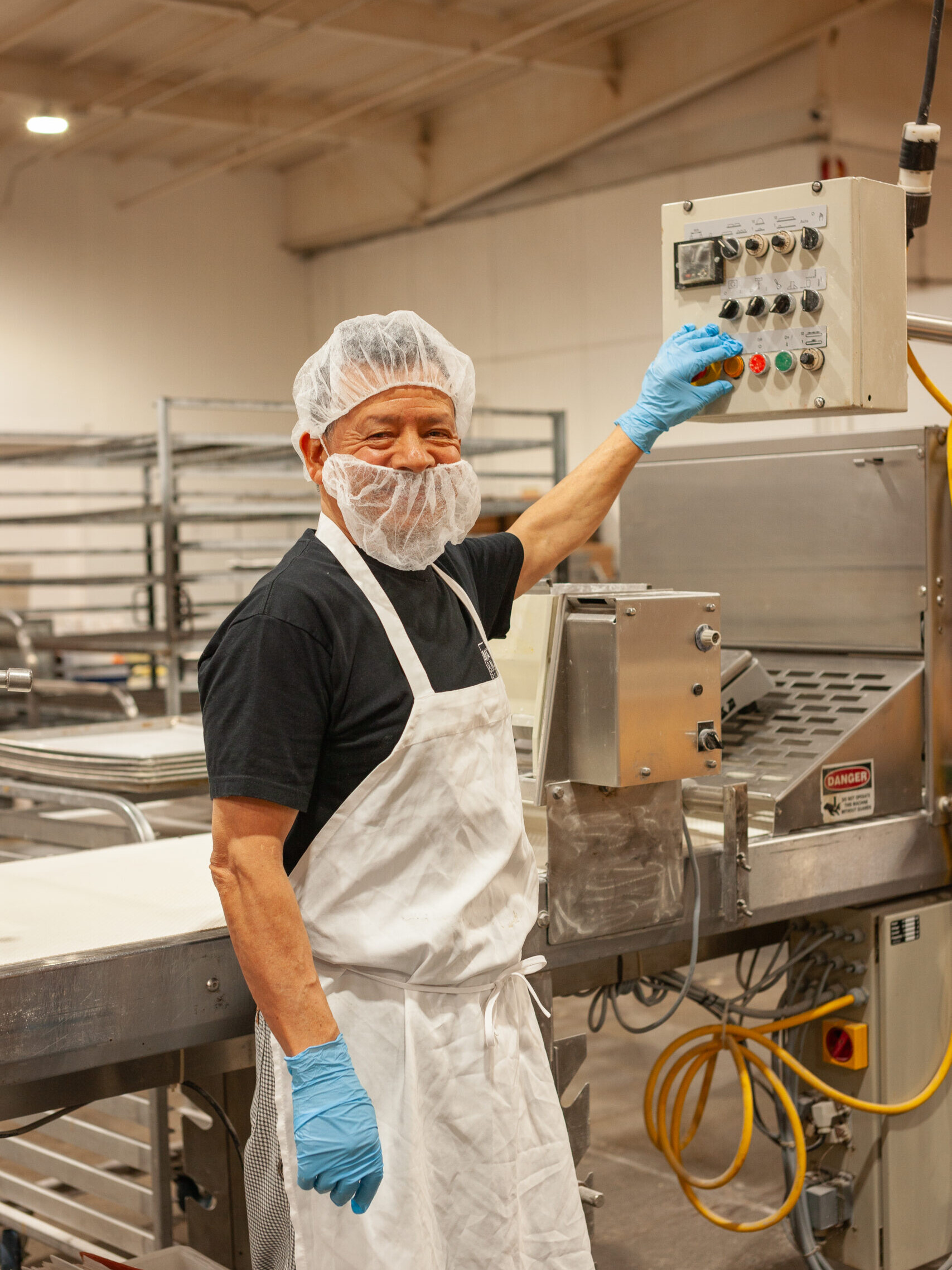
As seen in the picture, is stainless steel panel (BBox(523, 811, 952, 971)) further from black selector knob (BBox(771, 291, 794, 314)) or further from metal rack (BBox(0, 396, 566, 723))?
metal rack (BBox(0, 396, 566, 723))

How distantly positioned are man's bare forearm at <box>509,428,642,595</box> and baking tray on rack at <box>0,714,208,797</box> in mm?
854

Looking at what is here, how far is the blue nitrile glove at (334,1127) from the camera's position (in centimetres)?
124

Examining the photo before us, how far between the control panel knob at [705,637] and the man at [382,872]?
0.39 metres

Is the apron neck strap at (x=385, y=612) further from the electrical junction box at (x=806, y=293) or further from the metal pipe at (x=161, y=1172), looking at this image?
the metal pipe at (x=161, y=1172)

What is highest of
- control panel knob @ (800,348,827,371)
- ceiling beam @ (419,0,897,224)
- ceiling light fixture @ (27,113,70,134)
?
ceiling beam @ (419,0,897,224)

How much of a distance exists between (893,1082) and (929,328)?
118 centimetres

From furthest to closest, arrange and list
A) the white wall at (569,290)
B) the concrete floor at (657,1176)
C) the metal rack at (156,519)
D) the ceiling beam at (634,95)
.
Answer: the white wall at (569,290) → the ceiling beam at (634,95) → the metal rack at (156,519) → the concrete floor at (657,1176)

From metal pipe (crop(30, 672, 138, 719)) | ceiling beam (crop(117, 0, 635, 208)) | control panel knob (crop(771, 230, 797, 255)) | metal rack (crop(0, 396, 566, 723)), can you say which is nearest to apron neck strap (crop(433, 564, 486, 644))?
control panel knob (crop(771, 230, 797, 255))

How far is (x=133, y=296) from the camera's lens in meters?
8.99

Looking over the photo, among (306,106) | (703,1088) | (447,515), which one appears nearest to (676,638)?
(447,515)

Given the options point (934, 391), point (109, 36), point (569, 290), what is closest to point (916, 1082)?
point (934, 391)

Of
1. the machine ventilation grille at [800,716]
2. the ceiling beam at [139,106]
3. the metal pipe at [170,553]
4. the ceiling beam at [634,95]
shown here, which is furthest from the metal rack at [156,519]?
the machine ventilation grille at [800,716]

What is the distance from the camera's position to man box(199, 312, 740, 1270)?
1.26 meters

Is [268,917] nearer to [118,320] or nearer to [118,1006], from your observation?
[118,1006]
